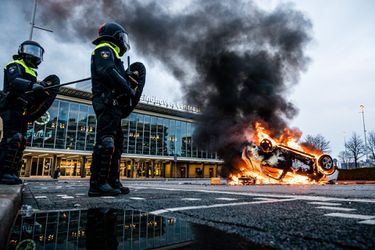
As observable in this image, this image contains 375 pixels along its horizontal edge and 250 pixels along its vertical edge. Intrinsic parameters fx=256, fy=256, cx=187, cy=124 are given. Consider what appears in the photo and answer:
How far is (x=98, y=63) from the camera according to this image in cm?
436

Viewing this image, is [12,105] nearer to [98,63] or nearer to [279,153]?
[98,63]

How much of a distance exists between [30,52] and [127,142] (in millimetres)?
36475

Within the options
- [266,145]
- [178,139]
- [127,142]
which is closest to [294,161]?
[266,145]

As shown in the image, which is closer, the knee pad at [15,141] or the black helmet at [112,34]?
the black helmet at [112,34]

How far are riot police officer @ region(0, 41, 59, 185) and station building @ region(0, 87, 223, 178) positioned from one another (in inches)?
808

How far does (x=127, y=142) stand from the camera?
41219mm

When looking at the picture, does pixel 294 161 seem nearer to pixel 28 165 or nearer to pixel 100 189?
pixel 100 189

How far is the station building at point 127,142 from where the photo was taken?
112ft

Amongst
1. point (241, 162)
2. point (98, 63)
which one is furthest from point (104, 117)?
point (241, 162)

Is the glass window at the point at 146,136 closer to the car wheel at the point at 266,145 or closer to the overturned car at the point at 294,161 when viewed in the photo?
the overturned car at the point at 294,161

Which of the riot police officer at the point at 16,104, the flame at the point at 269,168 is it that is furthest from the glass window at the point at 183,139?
the riot police officer at the point at 16,104

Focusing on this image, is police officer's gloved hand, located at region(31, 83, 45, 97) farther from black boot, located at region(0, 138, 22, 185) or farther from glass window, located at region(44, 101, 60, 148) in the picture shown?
glass window, located at region(44, 101, 60, 148)

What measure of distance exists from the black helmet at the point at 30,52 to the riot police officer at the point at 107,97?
1823mm

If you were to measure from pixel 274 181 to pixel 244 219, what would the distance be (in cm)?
1534
